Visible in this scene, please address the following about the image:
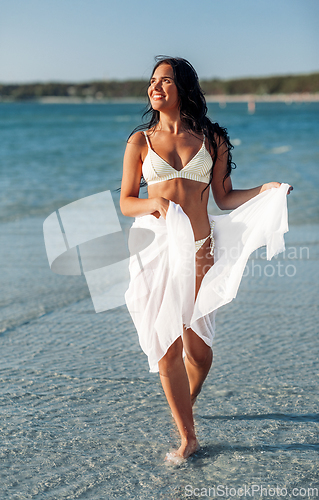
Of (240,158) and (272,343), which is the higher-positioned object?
(272,343)

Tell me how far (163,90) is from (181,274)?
101 centimetres

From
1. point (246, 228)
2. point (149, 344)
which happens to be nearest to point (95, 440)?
point (149, 344)

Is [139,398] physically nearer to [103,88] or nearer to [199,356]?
[199,356]

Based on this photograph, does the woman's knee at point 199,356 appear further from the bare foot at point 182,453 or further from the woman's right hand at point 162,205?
the woman's right hand at point 162,205

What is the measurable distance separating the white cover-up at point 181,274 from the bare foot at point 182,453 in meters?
0.45

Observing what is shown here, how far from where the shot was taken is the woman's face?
9.85 ft

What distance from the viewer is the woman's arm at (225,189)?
3254 mm

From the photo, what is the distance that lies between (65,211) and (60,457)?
8385 mm

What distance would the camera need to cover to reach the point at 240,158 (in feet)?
71.7

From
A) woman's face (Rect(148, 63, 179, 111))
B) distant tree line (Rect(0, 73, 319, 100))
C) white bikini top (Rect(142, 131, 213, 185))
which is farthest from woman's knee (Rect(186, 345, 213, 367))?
distant tree line (Rect(0, 73, 319, 100))

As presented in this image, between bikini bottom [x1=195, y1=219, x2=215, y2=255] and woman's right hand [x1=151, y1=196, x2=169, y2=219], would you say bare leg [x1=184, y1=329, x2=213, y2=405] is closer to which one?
bikini bottom [x1=195, y1=219, x2=215, y2=255]

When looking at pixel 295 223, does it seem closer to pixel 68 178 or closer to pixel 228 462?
pixel 228 462

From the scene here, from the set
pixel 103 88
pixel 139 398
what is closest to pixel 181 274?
pixel 139 398

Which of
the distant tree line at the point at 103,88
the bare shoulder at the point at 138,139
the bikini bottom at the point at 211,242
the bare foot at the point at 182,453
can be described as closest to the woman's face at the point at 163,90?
the bare shoulder at the point at 138,139
